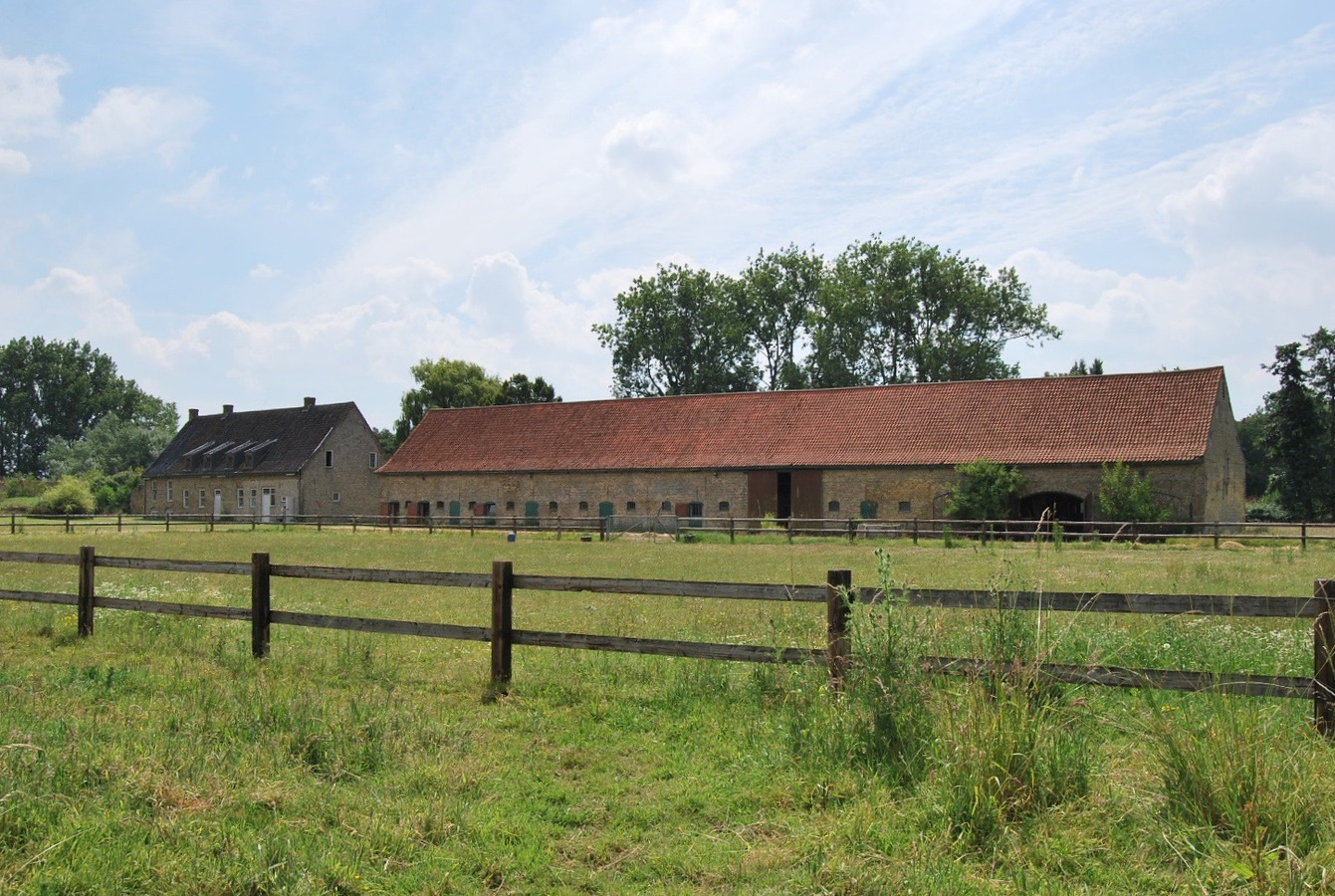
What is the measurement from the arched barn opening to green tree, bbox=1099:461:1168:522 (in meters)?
1.48

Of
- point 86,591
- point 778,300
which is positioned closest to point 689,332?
point 778,300

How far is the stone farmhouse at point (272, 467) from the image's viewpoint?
196ft

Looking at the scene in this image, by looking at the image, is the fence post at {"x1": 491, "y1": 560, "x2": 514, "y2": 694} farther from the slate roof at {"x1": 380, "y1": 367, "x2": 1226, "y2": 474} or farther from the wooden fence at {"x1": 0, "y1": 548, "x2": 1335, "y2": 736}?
the slate roof at {"x1": 380, "y1": 367, "x2": 1226, "y2": 474}

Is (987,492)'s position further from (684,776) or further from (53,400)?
(53,400)

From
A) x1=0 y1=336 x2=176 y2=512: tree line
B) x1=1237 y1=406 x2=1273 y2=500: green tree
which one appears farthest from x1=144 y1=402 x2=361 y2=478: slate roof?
x1=1237 y1=406 x2=1273 y2=500: green tree

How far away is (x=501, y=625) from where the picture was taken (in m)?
8.13

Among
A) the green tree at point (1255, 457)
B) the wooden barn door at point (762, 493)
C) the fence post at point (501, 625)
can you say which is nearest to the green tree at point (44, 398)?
the wooden barn door at point (762, 493)

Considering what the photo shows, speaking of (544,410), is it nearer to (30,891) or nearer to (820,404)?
(820,404)

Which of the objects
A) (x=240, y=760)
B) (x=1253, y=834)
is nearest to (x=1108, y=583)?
(x=1253, y=834)

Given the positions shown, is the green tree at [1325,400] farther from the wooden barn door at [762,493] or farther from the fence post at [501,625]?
the fence post at [501,625]

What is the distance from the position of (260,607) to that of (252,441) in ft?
195

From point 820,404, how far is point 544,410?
48.6 feet

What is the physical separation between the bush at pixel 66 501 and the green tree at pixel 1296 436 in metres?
68.9

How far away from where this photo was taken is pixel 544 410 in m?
52.2
